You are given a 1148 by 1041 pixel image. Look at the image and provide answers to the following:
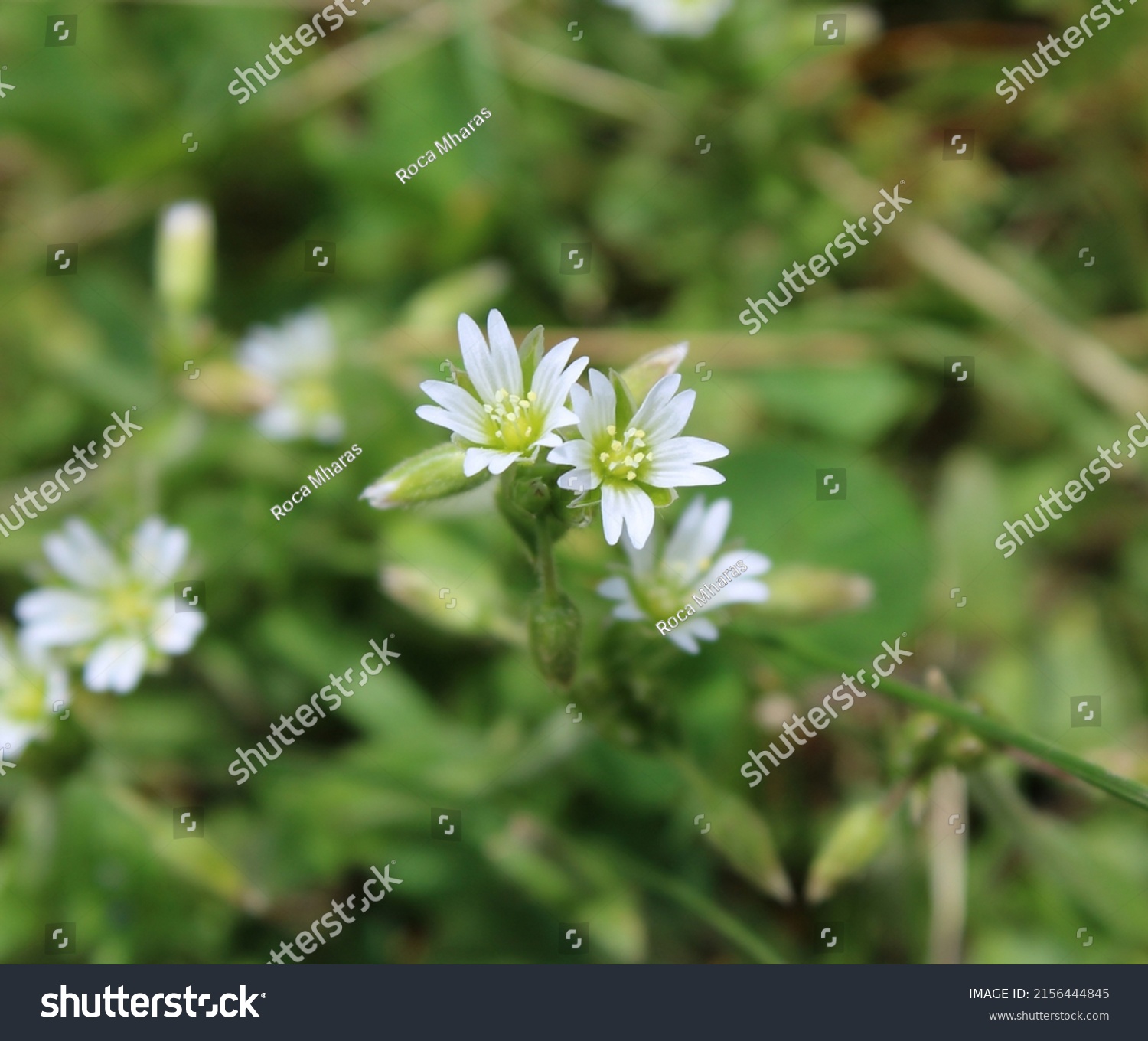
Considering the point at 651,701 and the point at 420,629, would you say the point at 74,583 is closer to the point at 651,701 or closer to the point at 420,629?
the point at 420,629

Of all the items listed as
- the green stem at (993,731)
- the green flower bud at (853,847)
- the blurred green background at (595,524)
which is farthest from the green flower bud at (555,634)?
the green flower bud at (853,847)

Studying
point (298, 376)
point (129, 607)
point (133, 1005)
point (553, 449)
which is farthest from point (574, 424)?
point (133, 1005)

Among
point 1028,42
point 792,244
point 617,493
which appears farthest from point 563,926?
point 1028,42

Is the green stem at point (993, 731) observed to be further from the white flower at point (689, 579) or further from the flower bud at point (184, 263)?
the flower bud at point (184, 263)

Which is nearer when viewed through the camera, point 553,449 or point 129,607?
point 553,449

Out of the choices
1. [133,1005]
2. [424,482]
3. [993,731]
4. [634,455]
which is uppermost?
[424,482]

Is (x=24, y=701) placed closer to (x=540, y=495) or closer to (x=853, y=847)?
(x=540, y=495)

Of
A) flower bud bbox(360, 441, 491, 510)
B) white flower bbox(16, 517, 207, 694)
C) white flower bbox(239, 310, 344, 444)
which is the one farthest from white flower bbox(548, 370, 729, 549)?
white flower bbox(239, 310, 344, 444)
